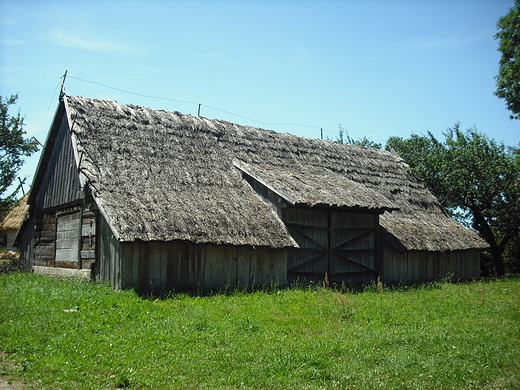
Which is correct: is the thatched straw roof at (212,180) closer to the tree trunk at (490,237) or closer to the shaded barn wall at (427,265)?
the shaded barn wall at (427,265)

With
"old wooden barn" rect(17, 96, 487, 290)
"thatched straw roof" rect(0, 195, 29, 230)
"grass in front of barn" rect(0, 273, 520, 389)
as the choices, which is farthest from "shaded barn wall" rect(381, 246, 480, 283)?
"thatched straw roof" rect(0, 195, 29, 230)

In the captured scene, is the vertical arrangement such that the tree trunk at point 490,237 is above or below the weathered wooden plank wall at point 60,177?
below

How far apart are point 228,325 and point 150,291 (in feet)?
13.3

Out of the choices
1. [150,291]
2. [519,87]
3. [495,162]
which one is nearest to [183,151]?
[150,291]

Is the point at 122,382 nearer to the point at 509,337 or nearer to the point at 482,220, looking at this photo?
the point at 509,337

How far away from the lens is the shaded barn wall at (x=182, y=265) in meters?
12.8

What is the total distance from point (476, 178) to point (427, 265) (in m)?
6.37

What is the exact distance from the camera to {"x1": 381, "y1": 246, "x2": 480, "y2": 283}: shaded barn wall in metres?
18.5

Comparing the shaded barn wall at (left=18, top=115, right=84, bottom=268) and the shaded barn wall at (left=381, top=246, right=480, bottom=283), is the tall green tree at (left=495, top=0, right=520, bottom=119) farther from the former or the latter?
the shaded barn wall at (left=18, top=115, right=84, bottom=268)

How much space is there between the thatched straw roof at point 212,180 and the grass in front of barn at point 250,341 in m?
2.04

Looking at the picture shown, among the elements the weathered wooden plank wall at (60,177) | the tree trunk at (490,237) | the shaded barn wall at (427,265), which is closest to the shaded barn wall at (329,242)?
the shaded barn wall at (427,265)

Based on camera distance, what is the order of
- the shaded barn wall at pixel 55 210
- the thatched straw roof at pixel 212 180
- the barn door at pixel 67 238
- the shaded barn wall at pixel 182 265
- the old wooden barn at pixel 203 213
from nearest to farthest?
the shaded barn wall at pixel 182 265, the old wooden barn at pixel 203 213, the thatched straw roof at pixel 212 180, the barn door at pixel 67 238, the shaded barn wall at pixel 55 210

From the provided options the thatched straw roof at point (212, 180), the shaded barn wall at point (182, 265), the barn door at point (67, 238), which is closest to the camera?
the shaded barn wall at point (182, 265)

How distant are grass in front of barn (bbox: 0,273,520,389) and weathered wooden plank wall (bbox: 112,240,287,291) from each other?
3.02 ft
